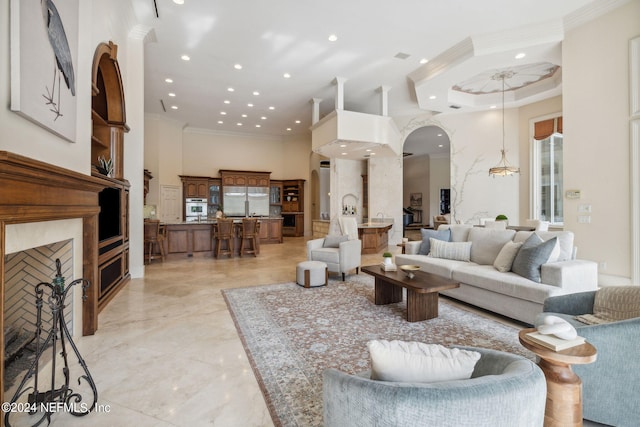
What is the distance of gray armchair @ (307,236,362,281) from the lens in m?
5.20

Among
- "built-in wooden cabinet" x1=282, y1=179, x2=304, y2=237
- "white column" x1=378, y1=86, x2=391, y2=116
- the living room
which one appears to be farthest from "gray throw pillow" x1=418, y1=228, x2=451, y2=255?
"built-in wooden cabinet" x1=282, y1=179, x2=304, y2=237

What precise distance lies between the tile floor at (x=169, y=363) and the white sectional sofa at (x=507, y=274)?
2794 millimetres

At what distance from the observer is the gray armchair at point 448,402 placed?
0.86m

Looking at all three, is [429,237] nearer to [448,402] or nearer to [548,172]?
[448,402]

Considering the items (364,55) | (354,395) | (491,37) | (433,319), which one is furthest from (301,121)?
(354,395)

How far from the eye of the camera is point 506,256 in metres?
3.68

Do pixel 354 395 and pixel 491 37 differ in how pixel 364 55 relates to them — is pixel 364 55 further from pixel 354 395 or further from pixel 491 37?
pixel 354 395

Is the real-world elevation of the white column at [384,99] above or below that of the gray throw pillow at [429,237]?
above

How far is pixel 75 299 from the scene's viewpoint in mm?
2922

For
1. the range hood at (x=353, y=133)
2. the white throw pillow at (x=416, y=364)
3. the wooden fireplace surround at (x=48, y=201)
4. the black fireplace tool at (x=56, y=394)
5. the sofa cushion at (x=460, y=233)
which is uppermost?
the range hood at (x=353, y=133)

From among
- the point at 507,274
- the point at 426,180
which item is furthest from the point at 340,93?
the point at 426,180

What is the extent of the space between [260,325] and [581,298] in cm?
286

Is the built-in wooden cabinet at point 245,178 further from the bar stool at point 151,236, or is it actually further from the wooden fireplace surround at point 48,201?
the wooden fireplace surround at point 48,201

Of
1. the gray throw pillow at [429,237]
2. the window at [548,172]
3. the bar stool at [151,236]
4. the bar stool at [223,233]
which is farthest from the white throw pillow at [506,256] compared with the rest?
the bar stool at [151,236]
